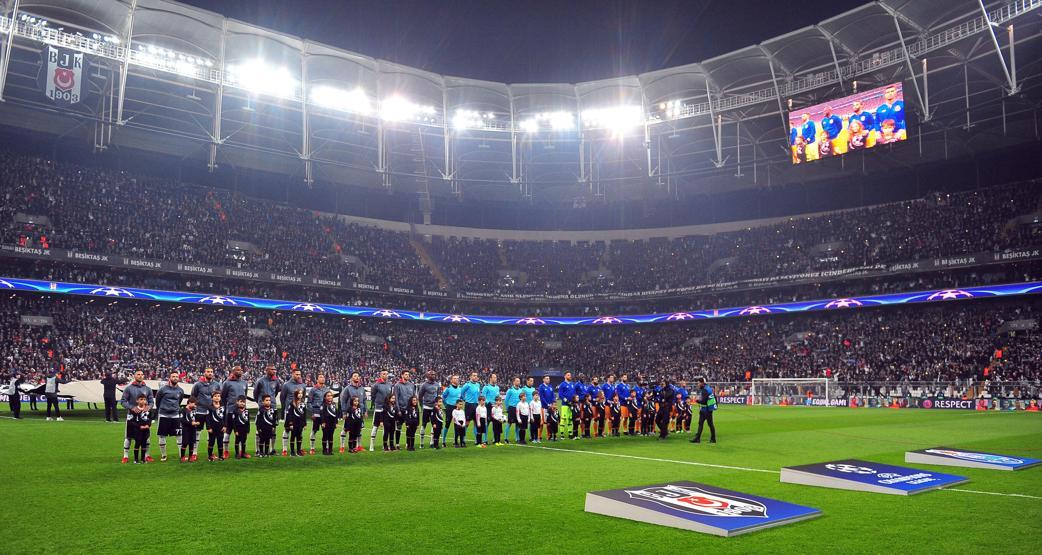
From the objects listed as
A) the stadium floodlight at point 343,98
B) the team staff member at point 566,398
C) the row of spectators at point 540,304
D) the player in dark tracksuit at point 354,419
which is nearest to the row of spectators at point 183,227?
the row of spectators at point 540,304

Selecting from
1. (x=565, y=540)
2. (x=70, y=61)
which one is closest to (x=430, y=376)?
(x=565, y=540)

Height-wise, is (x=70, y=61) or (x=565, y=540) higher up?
(x=70, y=61)

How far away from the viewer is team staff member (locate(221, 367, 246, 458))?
1593 cm

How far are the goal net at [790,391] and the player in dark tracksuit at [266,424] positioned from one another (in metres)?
36.1

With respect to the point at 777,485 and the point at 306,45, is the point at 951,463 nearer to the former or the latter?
the point at 777,485

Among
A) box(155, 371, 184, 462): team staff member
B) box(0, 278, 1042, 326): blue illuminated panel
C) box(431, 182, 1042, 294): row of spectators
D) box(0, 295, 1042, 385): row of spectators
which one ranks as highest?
box(431, 182, 1042, 294): row of spectators

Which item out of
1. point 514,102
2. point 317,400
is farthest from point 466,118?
point 317,400

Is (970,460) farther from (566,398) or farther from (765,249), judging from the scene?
(765,249)

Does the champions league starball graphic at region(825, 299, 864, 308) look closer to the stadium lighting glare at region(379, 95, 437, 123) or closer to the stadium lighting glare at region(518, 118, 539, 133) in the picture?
the stadium lighting glare at region(518, 118, 539, 133)

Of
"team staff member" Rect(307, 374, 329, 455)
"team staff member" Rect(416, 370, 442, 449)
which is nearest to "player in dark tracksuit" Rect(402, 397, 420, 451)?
"team staff member" Rect(416, 370, 442, 449)

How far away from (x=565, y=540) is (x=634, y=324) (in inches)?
2184

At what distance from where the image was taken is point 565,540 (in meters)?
7.77

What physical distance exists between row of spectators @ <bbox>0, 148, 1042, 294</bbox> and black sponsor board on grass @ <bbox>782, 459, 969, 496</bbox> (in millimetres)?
40440

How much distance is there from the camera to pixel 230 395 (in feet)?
53.0
